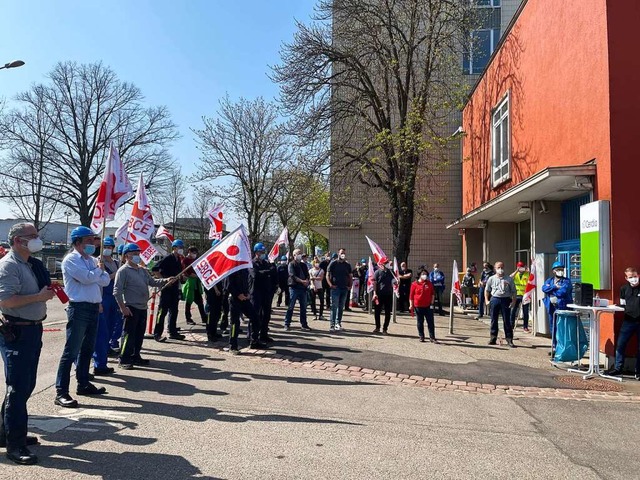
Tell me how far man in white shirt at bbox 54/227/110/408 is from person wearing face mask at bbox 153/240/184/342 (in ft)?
12.3

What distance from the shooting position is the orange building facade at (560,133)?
870 centimetres

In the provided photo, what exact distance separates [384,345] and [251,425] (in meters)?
5.54

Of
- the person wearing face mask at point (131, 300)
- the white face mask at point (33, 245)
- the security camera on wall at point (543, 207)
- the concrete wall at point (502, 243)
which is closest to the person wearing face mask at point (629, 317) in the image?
the security camera on wall at point (543, 207)

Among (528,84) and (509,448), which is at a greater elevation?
(528,84)

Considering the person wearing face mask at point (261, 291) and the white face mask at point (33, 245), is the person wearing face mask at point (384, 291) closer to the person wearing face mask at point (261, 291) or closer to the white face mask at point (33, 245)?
the person wearing face mask at point (261, 291)

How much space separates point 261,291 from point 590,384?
5887 mm

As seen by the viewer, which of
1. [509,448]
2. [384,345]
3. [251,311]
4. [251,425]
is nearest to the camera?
[509,448]

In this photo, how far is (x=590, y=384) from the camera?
7.77 metres

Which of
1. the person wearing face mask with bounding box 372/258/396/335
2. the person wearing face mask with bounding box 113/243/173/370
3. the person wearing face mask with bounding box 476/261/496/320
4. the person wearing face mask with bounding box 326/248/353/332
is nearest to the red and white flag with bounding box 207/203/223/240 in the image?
the person wearing face mask with bounding box 326/248/353/332

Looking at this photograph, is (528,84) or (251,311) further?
(528,84)

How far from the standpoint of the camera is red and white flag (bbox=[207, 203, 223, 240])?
12078 mm

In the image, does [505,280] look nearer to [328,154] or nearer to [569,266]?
[569,266]

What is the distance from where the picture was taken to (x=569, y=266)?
37.4 ft

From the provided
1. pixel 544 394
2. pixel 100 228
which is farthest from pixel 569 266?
pixel 100 228
